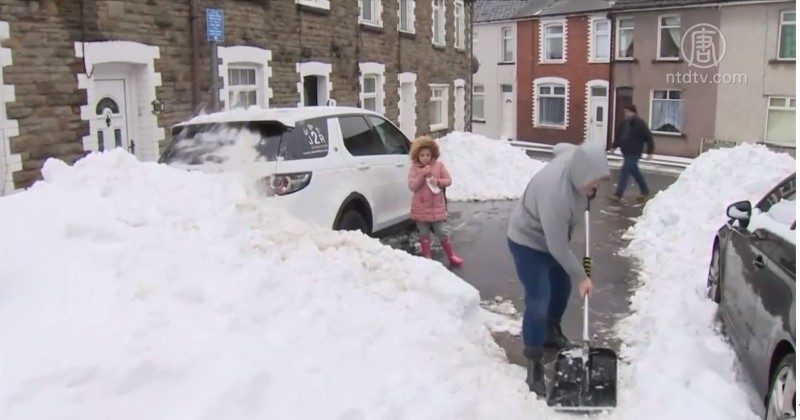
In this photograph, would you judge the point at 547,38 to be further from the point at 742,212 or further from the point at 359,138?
the point at 742,212

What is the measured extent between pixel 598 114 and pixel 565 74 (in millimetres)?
2568

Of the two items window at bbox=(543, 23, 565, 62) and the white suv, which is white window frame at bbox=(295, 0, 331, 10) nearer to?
the white suv

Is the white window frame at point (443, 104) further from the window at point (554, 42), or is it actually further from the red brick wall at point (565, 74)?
the window at point (554, 42)

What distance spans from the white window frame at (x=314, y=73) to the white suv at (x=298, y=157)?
6802 mm

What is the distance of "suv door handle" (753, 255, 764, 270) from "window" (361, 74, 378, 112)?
49.0 ft

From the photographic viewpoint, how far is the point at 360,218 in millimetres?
8758

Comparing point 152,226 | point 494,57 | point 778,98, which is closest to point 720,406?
point 152,226

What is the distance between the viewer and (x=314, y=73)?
16359 mm

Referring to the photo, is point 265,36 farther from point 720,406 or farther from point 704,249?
point 720,406

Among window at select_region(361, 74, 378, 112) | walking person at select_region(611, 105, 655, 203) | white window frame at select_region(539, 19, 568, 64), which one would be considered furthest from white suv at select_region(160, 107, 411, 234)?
white window frame at select_region(539, 19, 568, 64)

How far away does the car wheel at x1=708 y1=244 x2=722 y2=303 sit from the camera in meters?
6.40

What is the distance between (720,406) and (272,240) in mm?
3044

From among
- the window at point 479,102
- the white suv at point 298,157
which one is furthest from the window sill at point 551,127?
the white suv at point 298,157
